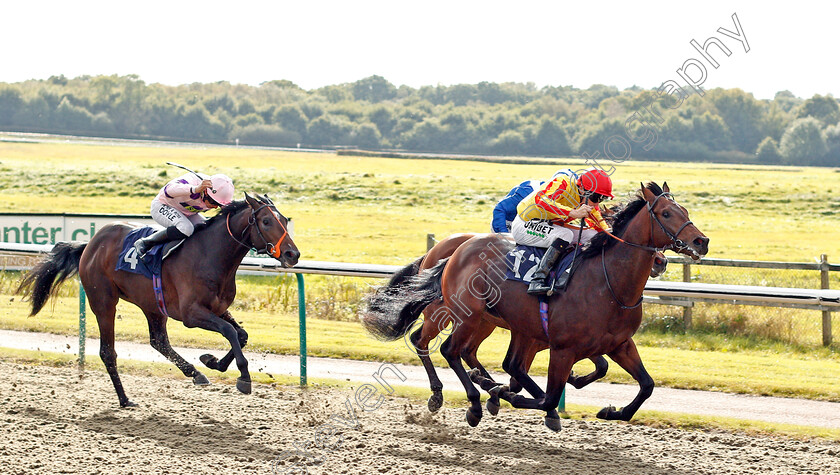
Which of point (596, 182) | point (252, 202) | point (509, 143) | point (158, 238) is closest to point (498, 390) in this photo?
point (596, 182)

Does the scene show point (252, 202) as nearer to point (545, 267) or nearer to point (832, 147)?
point (545, 267)

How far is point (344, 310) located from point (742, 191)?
25.7 meters

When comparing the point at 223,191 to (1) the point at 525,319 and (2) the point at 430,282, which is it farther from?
(1) the point at 525,319

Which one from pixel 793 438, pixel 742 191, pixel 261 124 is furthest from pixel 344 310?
pixel 261 124

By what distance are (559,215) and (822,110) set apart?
209ft

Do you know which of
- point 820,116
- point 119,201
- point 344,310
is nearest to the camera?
point 344,310

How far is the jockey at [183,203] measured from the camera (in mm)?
6125

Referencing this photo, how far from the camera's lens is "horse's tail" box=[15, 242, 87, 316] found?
22.4 ft

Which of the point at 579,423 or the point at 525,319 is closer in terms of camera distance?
the point at 525,319

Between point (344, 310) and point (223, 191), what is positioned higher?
point (223, 191)

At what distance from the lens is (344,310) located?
35.4 feet

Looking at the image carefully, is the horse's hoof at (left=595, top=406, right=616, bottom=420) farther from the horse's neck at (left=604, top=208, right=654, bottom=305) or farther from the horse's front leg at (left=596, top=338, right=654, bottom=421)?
the horse's neck at (left=604, top=208, right=654, bottom=305)

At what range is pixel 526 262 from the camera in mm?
5395

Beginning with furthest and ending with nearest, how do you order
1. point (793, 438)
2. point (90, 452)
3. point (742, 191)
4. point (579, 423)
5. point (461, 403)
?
1. point (742, 191)
2. point (461, 403)
3. point (579, 423)
4. point (793, 438)
5. point (90, 452)
